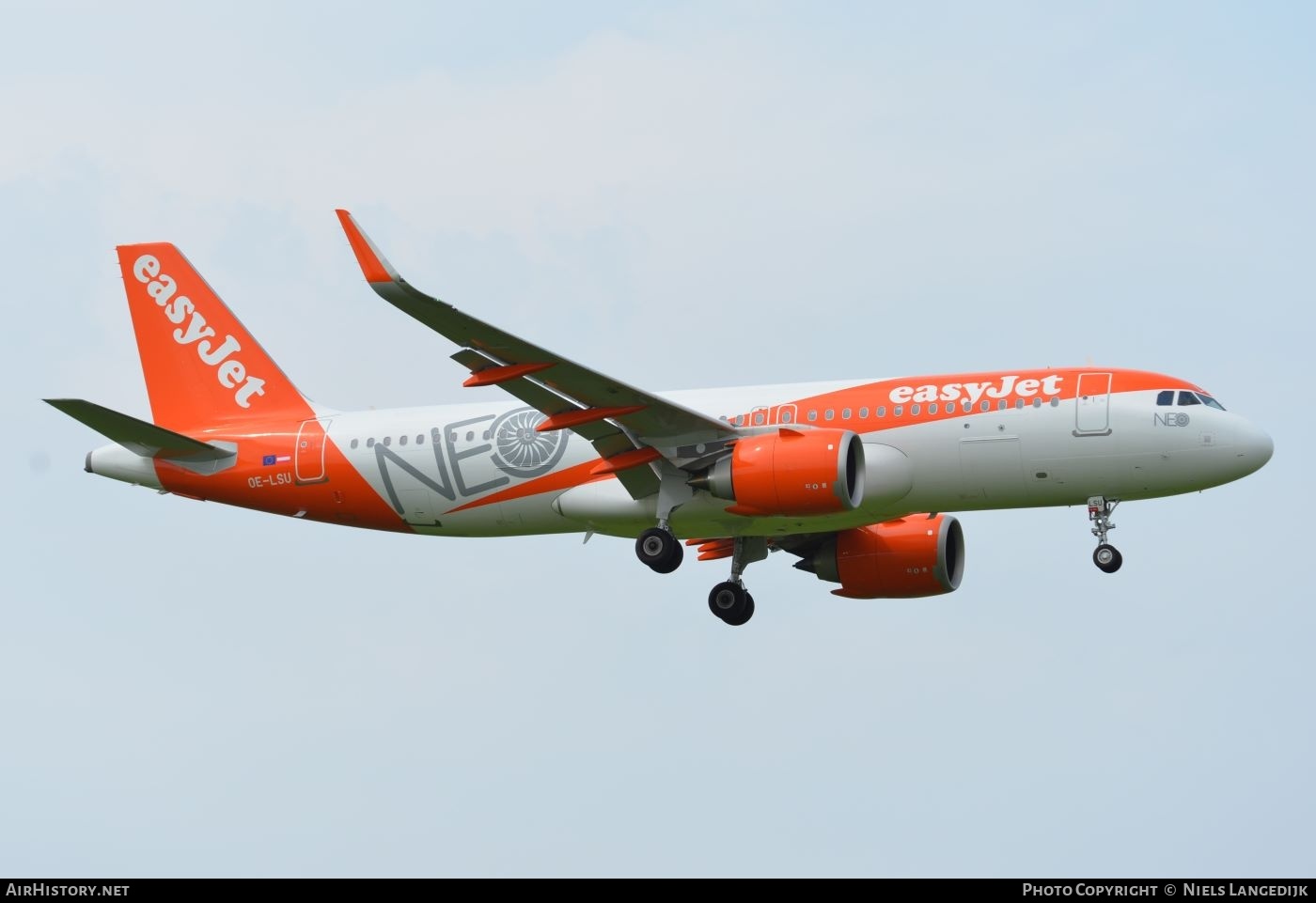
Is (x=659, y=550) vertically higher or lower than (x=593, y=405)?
lower

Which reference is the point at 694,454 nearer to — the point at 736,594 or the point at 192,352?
the point at 736,594

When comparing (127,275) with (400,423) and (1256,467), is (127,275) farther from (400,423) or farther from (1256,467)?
(1256,467)

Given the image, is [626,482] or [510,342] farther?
[626,482]

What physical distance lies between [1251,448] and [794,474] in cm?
859

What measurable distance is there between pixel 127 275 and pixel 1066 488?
21834mm

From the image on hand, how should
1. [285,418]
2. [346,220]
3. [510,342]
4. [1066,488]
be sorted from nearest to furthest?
[346,220] → [510,342] → [1066,488] → [285,418]

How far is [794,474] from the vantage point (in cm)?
3578

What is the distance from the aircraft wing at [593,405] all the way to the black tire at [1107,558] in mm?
7268

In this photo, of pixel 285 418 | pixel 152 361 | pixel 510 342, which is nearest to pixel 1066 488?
pixel 510 342

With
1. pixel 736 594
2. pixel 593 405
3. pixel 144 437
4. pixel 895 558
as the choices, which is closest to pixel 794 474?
pixel 593 405

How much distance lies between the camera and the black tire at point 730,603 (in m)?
41.0

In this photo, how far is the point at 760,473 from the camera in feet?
118

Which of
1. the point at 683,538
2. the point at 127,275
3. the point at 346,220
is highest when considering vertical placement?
the point at 127,275

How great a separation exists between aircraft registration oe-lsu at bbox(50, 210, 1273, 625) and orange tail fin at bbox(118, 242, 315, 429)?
0.20ft
